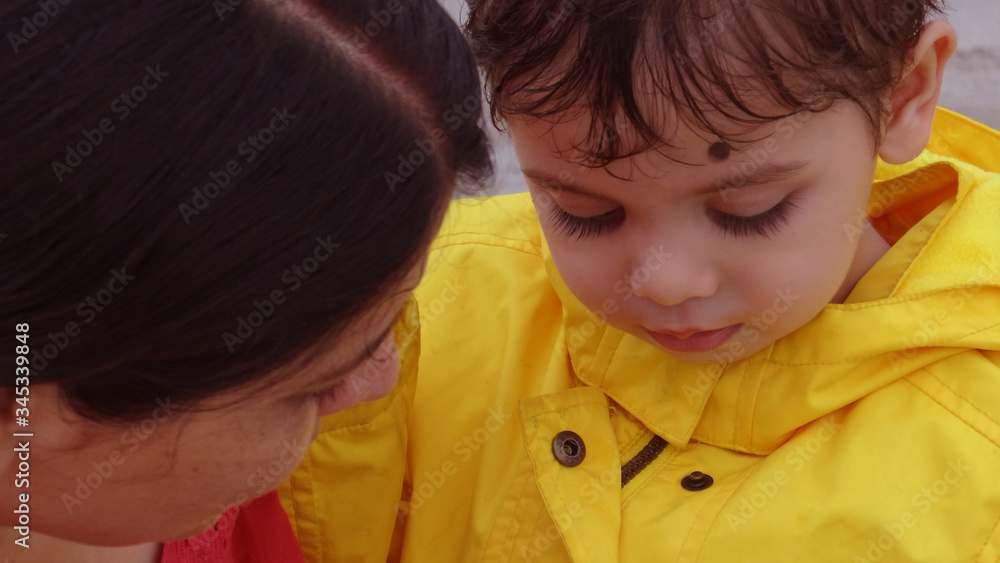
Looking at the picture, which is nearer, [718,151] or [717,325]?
[718,151]

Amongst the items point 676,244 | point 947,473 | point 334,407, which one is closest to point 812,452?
point 947,473

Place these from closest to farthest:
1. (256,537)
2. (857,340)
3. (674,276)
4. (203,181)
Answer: (203,181) → (674,276) → (857,340) → (256,537)

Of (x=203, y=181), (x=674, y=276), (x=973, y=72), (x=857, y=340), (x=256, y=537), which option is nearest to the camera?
(x=203, y=181)

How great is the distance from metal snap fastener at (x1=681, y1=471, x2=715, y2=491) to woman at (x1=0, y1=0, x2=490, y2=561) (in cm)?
51

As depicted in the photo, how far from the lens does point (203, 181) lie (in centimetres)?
65

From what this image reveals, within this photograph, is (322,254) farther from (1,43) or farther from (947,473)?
(947,473)

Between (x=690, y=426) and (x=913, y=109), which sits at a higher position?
(x=913, y=109)

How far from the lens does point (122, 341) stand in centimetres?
70

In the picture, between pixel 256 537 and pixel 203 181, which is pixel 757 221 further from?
pixel 256 537

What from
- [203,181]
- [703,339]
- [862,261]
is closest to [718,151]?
[703,339]

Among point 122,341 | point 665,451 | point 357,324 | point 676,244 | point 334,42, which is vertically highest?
point 334,42

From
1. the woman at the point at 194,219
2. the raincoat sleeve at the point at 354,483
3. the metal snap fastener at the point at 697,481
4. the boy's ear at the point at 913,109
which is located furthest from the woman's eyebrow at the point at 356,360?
the boy's ear at the point at 913,109

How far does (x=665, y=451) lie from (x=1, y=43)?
92cm

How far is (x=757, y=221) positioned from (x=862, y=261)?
0.94 ft
